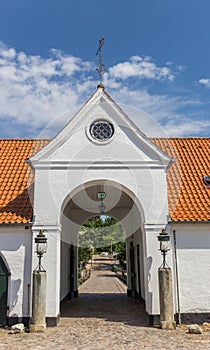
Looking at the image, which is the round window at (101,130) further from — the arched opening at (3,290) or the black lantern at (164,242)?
the arched opening at (3,290)

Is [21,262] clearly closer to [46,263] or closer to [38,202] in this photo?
[46,263]

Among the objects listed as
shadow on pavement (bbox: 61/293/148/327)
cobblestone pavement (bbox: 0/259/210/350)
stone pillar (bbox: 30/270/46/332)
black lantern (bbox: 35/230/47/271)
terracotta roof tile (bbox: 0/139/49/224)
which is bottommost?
shadow on pavement (bbox: 61/293/148/327)

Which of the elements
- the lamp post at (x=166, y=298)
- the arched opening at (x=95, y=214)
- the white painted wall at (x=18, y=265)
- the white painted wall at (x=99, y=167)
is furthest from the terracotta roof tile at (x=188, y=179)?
the white painted wall at (x=18, y=265)

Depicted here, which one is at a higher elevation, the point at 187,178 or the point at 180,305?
the point at 187,178

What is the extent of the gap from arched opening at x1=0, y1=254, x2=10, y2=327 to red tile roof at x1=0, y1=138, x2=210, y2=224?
1.28 metres

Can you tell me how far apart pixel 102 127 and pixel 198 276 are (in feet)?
17.1

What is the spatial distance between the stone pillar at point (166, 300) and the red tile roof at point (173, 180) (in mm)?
1709

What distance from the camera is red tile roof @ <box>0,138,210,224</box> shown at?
9742 millimetres

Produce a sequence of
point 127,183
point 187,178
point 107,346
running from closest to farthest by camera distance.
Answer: point 107,346, point 127,183, point 187,178

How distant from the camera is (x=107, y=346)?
270 inches

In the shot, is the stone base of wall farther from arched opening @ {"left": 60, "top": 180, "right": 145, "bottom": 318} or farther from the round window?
the round window

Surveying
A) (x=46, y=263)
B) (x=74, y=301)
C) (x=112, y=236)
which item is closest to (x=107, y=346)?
(x=46, y=263)

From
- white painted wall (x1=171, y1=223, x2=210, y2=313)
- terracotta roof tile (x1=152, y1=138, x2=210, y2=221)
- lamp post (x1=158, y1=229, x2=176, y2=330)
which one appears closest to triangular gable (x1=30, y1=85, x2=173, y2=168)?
terracotta roof tile (x1=152, y1=138, x2=210, y2=221)

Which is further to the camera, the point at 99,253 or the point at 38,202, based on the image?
the point at 99,253
